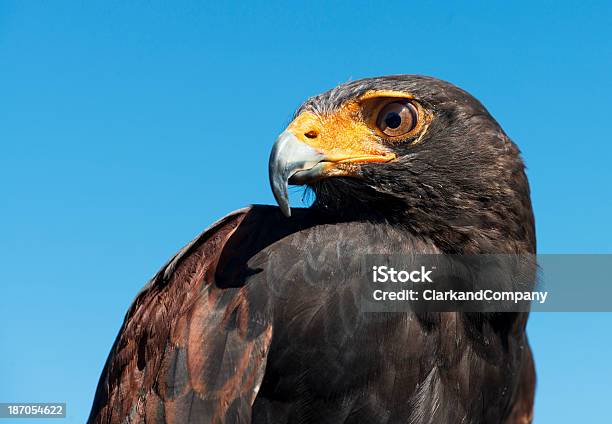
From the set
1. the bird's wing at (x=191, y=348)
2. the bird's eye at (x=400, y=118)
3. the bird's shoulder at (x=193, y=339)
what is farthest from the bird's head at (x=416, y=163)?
the bird's wing at (x=191, y=348)

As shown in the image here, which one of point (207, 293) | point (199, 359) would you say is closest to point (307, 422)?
point (199, 359)

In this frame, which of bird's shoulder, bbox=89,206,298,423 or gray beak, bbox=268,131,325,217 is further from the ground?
gray beak, bbox=268,131,325,217

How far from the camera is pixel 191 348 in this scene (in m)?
4.61

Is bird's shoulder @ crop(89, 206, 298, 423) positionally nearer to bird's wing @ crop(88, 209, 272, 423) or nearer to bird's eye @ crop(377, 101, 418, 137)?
bird's wing @ crop(88, 209, 272, 423)

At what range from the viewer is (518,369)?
201 inches

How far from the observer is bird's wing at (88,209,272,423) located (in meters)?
4.42

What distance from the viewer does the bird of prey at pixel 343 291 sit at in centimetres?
439

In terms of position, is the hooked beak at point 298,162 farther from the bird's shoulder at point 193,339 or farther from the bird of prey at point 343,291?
the bird's shoulder at point 193,339

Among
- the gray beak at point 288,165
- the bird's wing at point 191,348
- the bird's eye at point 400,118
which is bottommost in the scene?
the bird's wing at point 191,348

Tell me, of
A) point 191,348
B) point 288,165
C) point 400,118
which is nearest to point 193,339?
point 191,348

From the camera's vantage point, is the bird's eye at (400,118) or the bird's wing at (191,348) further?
the bird's eye at (400,118)

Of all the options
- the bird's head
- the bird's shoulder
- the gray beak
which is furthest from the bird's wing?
the bird's head

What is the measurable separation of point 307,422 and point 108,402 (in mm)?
1656

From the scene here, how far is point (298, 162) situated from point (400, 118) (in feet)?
2.79
